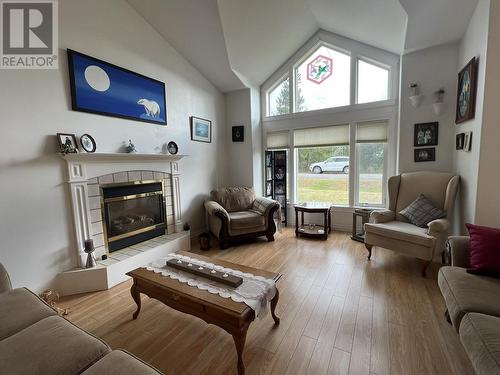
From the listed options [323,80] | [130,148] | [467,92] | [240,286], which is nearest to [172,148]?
[130,148]

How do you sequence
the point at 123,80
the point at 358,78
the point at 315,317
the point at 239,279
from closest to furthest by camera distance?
the point at 239,279 < the point at 315,317 < the point at 123,80 < the point at 358,78

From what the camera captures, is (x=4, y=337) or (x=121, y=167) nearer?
(x=4, y=337)

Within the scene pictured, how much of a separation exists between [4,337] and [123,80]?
2594 mm

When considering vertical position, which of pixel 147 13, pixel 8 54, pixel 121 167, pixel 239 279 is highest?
pixel 147 13

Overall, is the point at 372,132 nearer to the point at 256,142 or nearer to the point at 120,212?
the point at 256,142

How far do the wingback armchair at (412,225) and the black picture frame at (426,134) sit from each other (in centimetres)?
44

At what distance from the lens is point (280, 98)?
14.7 feet

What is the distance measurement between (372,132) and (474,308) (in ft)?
9.66

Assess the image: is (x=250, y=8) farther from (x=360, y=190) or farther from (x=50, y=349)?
(x=50, y=349)

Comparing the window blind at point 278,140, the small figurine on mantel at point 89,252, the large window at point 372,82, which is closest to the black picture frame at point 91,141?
the small figurine on mantel at point 89,252

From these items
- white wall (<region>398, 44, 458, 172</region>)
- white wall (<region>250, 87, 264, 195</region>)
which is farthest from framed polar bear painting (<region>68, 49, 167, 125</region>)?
white wall (<region>398, 44, 458, 172</region>)

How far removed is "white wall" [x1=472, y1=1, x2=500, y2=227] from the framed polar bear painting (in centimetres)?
352

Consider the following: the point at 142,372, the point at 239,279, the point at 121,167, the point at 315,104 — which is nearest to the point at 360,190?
the point at 315,104

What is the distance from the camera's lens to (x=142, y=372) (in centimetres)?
89
